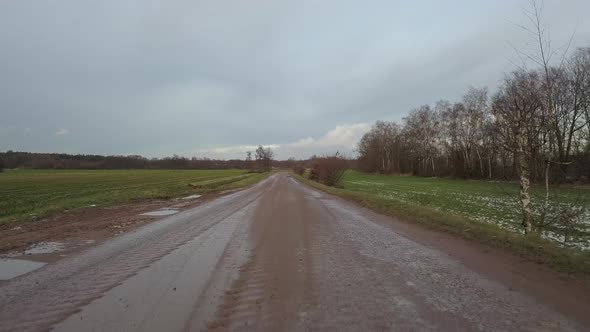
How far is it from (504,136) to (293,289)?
7.90m

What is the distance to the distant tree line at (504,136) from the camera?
8773mm

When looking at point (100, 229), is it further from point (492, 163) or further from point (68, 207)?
point (492, 163)

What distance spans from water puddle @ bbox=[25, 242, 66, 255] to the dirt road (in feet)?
3.11

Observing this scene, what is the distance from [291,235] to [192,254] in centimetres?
299

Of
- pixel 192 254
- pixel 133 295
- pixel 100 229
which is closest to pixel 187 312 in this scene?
pixel 133 295

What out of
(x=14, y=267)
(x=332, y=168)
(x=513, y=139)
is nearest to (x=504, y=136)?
(x=513, y=139)

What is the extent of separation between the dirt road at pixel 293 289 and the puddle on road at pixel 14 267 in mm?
330

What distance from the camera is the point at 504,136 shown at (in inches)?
376

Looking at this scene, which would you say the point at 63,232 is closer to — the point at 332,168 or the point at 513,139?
the point at 513,139

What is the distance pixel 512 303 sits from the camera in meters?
4.32

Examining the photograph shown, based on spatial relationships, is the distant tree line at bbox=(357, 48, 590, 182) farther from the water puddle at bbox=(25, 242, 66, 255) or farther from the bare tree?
the water puddle at bbox=(25, 242, 66, 255)

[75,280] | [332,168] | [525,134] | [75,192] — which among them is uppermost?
[525,134]

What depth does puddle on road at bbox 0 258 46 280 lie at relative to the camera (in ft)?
19.9

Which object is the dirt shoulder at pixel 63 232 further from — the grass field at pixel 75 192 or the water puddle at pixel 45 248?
the grass field at pixel 75 192
